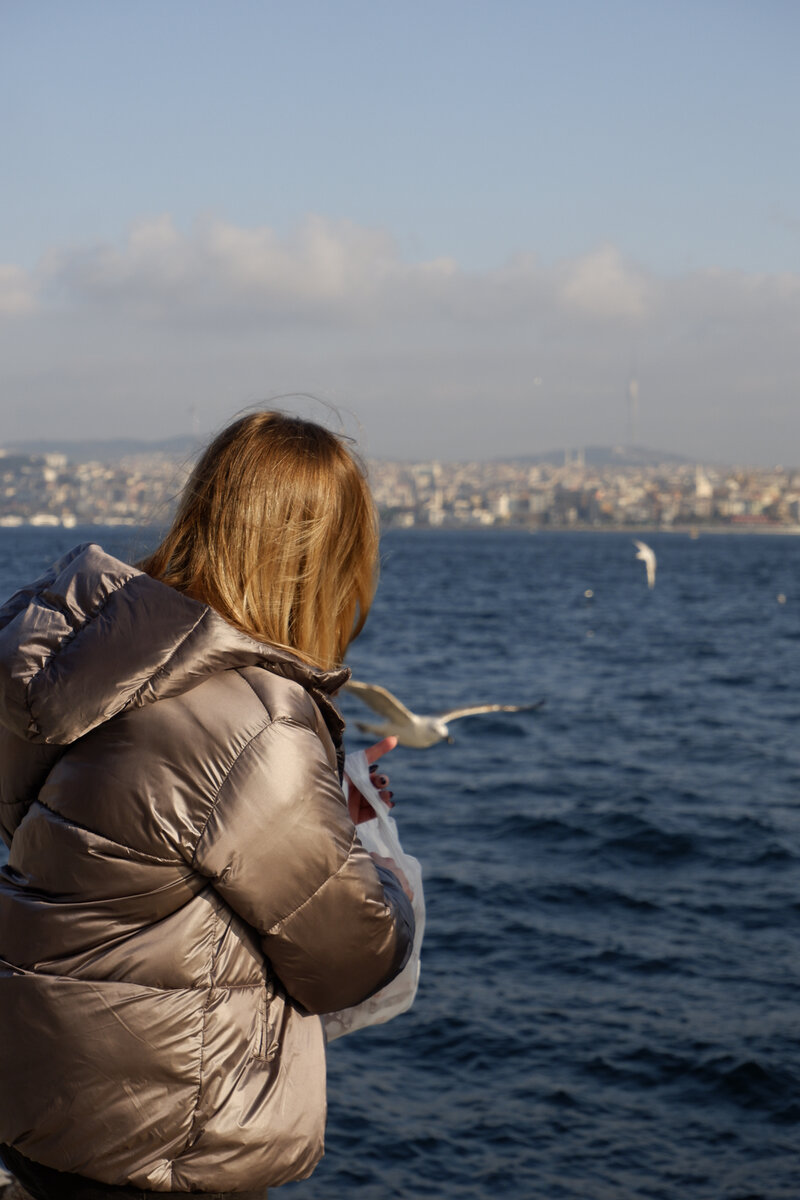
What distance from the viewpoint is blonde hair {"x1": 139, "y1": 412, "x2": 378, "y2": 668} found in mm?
1850

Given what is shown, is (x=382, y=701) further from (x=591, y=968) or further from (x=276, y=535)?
(x=276, y=535)

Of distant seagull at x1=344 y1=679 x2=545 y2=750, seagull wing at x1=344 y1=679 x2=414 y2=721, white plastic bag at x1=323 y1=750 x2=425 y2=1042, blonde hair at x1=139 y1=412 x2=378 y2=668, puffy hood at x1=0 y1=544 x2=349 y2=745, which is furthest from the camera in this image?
distant seagull at x1=344 y1=679 x2=545 y2=750

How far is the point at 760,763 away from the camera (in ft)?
50.1

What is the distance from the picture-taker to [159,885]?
163 cm

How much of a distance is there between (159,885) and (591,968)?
7156 millimetres

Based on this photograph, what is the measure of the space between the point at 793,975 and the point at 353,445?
7154 millimetres

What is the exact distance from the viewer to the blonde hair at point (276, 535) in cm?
185

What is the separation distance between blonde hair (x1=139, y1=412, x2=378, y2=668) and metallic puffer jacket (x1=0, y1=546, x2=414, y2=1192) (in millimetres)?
162

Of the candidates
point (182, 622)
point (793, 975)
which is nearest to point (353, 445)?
point (182, 622)

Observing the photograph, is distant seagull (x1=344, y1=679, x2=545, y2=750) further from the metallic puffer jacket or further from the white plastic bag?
the metallic puffer jacket

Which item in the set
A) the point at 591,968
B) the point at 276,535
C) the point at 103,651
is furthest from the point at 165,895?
the point at 591,968

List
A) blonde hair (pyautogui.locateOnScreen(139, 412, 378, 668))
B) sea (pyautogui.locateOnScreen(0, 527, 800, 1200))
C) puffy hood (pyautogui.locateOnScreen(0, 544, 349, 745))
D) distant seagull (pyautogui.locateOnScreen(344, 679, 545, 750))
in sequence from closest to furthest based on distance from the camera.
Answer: puffy hood (pyautogui.locateOnScreen(0, 544, 349, 745)) → blonde hair (pyautogui.locateOnScreen(139, 412, 378, 668)) → sea (pyautogui.locateOnScreen(0, 527, 800, 1200)) → distant seagull (pyautogui.locateOnScreen(344, 679, 545, 750))

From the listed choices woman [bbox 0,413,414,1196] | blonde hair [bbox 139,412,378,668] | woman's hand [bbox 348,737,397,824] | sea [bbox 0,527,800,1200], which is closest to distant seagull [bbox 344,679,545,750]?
sea [bbox 0,527,800,1200]

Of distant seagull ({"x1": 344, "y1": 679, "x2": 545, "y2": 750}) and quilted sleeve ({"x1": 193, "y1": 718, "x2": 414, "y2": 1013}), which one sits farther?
distant seagull ({"x1": 344, "y1": 679, "x2": 545, "y2": 750})
